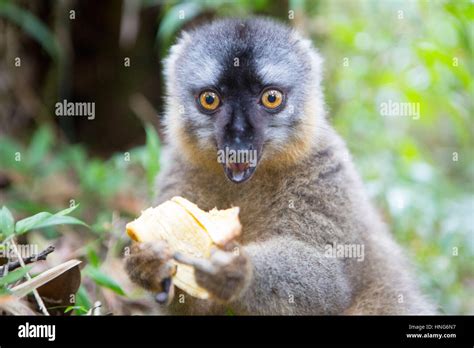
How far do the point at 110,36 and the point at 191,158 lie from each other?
6983 mm

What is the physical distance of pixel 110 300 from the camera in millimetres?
6773

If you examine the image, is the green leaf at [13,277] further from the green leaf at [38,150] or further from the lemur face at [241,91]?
the green leaf at [38,150]

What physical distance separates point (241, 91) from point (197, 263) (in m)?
1.96

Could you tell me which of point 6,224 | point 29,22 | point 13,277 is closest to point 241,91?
point 6,224

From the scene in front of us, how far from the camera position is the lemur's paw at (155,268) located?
500 centimetres

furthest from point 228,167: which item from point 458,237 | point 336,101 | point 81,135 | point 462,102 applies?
point 81,135

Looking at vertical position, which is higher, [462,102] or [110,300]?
[462,102]

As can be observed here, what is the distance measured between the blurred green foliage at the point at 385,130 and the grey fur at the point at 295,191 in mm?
1126

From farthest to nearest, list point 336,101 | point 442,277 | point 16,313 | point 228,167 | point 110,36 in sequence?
1. point 110,36
2. point 336,101
3. point 442,277
4. point 228,167
5. point 16,313

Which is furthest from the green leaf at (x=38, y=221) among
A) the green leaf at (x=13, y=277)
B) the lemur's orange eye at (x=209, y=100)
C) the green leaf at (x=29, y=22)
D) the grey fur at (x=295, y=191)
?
the green leaf at (x=29, y=22)

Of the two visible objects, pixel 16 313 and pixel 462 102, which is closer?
pixel 16 313

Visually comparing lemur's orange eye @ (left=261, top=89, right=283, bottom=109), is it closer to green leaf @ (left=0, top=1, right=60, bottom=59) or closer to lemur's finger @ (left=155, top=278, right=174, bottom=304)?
lemur's finger @ (left=155, top=278, right=174, bottom=304)

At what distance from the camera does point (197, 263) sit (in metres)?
4.79
